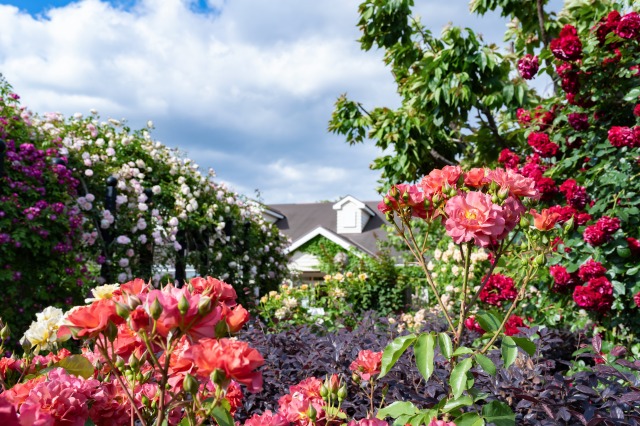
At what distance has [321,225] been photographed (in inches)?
866

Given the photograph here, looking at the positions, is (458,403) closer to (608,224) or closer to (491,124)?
(608,224)

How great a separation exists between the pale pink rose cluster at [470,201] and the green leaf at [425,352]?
27 centimetres

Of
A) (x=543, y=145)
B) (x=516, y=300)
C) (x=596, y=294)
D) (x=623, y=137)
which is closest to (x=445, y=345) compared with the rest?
(x=516, y=300)

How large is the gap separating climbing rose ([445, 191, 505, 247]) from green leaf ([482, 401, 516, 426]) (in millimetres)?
402

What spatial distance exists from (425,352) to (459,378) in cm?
11

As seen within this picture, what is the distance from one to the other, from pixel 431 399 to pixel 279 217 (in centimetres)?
2080

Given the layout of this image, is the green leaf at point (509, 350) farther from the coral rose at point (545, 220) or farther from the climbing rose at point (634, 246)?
the climbing rose at point (634, 246)

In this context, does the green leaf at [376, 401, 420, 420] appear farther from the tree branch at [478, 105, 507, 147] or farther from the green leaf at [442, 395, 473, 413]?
the tree branch at [478, 105, 507, 147]

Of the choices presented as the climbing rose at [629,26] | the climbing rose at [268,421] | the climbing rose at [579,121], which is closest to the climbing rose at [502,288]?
the climbing rose at [579,121]

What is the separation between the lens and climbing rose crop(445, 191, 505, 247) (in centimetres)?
134

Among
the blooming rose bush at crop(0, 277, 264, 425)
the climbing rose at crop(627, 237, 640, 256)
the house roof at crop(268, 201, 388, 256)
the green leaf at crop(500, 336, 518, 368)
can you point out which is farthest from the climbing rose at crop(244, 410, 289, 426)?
the house roof at crop(268, 201, 388, 256)

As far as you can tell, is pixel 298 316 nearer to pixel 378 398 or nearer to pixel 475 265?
pixel 475 265

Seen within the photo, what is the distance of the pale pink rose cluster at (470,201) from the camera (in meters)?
1.35

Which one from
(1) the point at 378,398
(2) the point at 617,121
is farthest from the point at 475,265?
(1) the point at 378,398
